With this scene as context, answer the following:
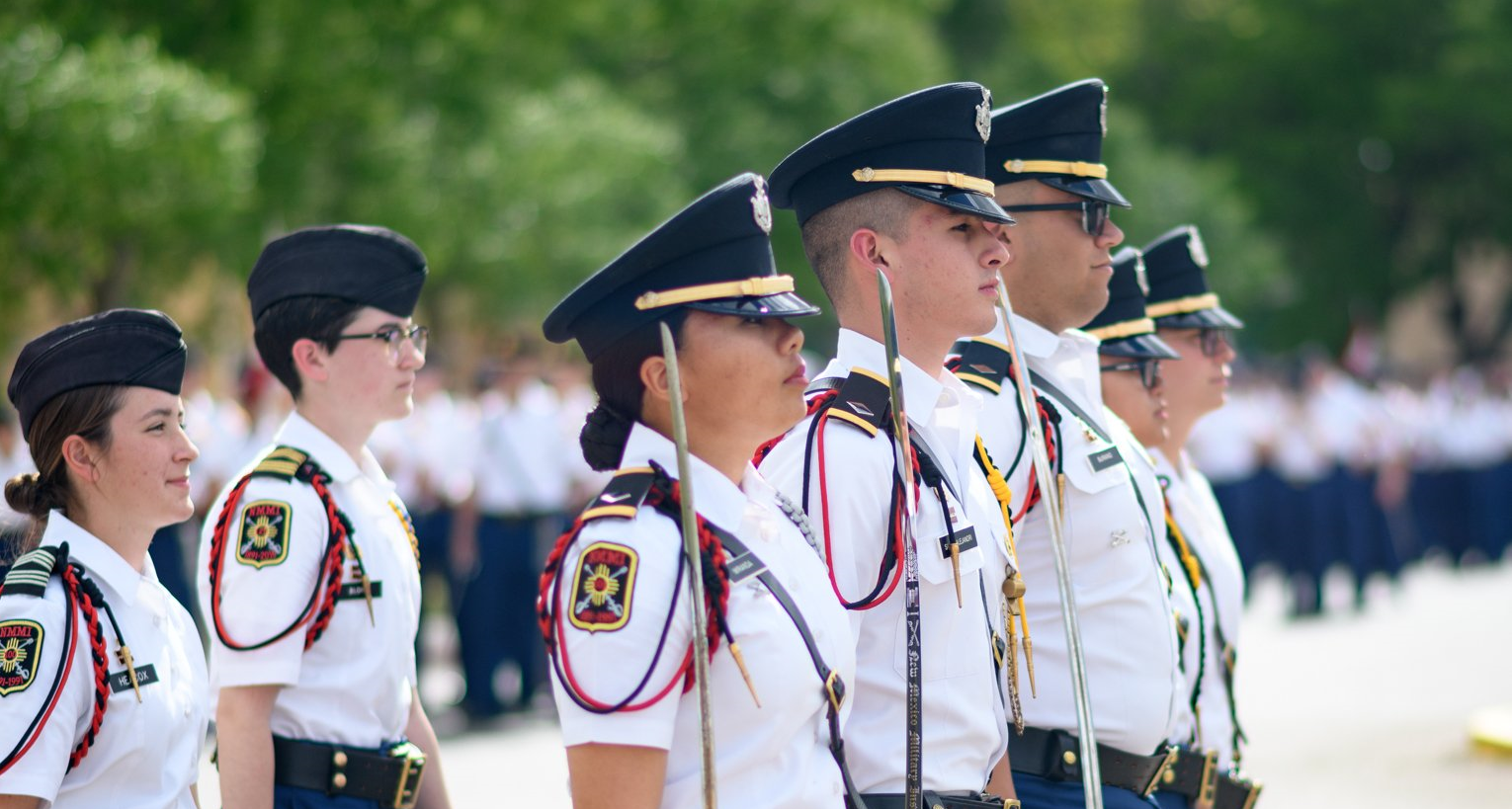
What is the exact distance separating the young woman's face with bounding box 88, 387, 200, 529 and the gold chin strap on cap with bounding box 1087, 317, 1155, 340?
8.87 ft

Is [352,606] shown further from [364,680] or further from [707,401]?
[707,401]

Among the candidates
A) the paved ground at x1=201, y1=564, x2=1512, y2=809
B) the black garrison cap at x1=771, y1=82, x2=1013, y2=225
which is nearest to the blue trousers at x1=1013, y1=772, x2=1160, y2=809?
the black garrison cap at x1=771, y1=82, x2=1013, y2=225

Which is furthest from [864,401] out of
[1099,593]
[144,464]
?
[144,464]

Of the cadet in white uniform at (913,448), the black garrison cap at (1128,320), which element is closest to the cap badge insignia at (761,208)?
the cadet in white uniform at (913,448)

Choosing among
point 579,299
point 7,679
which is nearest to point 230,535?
point 7,679

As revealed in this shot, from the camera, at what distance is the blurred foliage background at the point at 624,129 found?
11633mm

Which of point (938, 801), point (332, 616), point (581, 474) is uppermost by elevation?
point (581, 474)

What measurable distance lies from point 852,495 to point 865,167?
729mm

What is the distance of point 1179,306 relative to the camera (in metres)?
6.11

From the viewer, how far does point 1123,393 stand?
558 centimetres

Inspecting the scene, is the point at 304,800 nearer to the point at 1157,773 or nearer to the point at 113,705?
the point at 113,705

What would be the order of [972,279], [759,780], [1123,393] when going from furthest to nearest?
[1123,393] → [972,279] → [759,780]

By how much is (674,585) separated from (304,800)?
1.56 metres

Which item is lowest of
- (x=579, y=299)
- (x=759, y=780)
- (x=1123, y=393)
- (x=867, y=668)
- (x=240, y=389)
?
(x=759, y=780)
